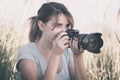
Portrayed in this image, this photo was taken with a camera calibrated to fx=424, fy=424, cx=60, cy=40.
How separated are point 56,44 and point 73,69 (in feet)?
0.71

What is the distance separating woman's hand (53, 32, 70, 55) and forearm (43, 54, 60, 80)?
3 centimetres

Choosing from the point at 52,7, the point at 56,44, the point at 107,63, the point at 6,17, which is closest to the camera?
the point at 56,44

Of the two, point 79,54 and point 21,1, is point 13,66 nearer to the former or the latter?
point 21,1

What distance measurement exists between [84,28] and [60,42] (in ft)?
2.39

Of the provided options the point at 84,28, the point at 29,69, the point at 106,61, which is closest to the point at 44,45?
the point at 29,69

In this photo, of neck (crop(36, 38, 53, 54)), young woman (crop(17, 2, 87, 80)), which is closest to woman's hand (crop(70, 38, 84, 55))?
young woman (crop(17, 2, 87, 80))

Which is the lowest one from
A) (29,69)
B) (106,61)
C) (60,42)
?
(106,61)

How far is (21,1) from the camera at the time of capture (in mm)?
2293

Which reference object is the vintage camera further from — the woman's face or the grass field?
the grass field

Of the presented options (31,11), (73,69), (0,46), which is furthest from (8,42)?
(73,69)

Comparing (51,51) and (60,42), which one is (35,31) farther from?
(60,42)

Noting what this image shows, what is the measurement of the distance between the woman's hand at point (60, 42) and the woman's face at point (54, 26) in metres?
0.06

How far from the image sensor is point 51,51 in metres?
1.82

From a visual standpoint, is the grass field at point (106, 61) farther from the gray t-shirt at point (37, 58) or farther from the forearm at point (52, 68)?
the forearm at point (52, 68)
